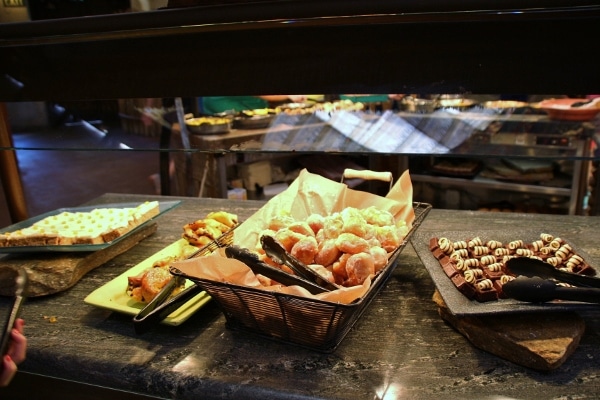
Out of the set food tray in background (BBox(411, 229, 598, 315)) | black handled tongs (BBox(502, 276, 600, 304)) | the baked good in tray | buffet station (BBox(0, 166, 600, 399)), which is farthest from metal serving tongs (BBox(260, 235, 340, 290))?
the baked good in tray

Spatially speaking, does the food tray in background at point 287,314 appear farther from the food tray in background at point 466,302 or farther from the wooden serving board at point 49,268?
the wooden serving board at point 49,268

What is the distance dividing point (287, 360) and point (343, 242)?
31cm

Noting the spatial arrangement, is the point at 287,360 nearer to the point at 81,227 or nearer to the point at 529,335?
the point at 529,335

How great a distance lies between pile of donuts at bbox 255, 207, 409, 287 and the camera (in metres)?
1.08

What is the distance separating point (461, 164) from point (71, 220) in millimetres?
2805

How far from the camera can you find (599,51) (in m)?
1.05

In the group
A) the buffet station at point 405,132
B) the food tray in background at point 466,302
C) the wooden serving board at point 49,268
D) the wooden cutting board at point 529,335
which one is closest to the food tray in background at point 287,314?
the food tray in background at point 466,302

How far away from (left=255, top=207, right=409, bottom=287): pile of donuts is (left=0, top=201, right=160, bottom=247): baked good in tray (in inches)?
22.8

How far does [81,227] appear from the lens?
1583 millimetres

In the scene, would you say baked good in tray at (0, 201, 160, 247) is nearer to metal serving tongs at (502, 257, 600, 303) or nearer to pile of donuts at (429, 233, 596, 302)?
pile of donuts at (429, 233, 596, 302)

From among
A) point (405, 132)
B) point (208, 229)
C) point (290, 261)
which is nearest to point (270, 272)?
point (290, 261)

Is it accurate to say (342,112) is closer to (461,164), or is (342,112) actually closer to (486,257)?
(486,257)

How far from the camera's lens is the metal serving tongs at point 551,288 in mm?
985

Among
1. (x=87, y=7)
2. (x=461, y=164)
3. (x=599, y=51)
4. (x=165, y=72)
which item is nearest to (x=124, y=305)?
(x=165, y=72)
